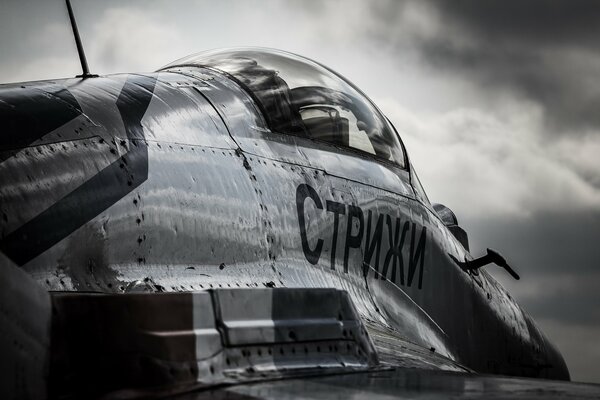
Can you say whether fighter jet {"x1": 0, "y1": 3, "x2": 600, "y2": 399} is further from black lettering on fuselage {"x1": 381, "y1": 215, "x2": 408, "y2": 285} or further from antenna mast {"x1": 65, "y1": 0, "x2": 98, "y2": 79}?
antenna mast {"x1": 65, "y1": 0, "x2": 98, "y2": 79}

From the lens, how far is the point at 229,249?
4988 mm

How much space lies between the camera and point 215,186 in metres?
5.06

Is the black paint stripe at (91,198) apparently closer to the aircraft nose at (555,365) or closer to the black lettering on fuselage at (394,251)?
the black lettering on fuselage at (394,251)

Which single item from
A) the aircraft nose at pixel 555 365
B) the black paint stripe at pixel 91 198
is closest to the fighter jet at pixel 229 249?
the black paint stripe at pixel 91 198

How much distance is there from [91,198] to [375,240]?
2727 mm

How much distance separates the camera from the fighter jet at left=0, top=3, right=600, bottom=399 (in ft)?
10.6

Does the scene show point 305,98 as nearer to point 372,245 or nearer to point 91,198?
point 372,245

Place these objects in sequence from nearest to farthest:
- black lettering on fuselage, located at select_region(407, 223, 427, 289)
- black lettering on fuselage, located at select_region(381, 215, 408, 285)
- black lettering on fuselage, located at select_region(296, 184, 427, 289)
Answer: black lettering on fuselage, located at select_region(296, 184, 427, 289) < black lettering on fuselage, located at select_region(381, 215, 408, 285) < black lettering on fuselage, located at select_region(407, 223, 427, 289)

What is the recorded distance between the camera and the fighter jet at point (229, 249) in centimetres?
322

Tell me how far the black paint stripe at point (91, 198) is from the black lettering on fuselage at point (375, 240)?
134cm

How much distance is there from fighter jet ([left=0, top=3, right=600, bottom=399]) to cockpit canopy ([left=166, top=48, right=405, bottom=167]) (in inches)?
0.7

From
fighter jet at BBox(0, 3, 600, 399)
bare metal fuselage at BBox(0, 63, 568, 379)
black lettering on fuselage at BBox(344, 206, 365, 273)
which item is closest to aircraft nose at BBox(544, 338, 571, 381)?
fighter jet at BBox(0, 3, 600, 399)

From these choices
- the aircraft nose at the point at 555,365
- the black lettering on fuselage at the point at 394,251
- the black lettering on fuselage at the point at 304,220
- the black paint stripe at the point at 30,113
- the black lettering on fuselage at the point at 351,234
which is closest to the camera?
the black paint stripe at the point at 30,113

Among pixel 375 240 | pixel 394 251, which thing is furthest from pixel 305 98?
pixel 394 251
